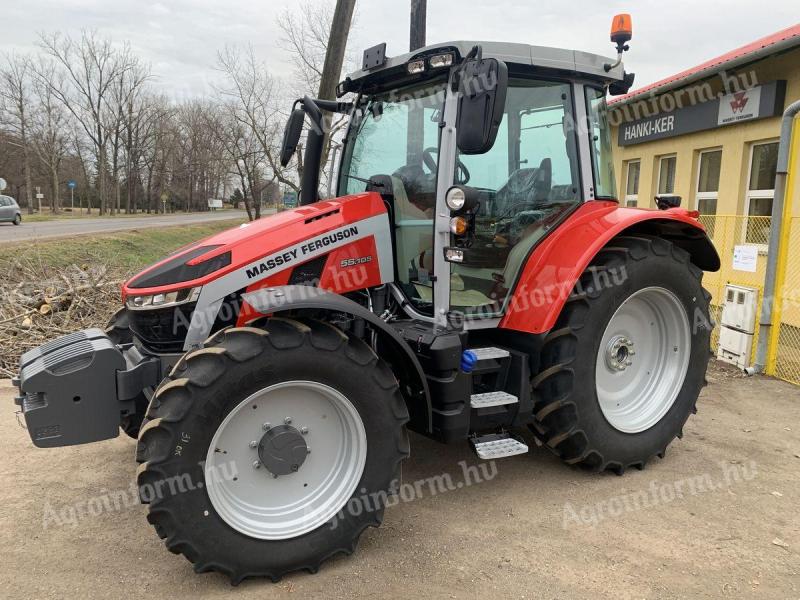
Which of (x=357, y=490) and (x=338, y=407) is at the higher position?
(x=338, y=407)

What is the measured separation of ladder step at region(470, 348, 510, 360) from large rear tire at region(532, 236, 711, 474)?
251mm

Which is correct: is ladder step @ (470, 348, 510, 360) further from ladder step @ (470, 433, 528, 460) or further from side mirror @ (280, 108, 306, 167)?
side mirror @ (280, 108, 306, 167)

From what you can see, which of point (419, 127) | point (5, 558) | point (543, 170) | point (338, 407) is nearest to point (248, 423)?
point (338, 407)

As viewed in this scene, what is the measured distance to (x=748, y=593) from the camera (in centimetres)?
275

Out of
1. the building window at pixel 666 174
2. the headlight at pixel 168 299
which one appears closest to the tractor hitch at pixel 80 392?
the headlight at pixel 168 299

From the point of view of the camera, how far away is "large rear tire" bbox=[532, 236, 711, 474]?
11.6 feet

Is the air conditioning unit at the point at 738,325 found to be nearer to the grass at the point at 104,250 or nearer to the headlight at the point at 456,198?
the headlight at the point at 456,198

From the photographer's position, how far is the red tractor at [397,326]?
2736mm

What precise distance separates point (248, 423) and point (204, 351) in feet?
1.44

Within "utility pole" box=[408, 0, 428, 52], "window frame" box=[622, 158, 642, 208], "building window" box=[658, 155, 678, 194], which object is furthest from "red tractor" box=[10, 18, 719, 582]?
"window frame" box=[622, 158, 642, 208]

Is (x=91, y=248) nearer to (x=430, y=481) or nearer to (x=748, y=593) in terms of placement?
(x=430, y=481)

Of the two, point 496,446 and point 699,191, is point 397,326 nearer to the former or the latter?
point 496,446

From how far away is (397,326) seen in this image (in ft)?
11.5

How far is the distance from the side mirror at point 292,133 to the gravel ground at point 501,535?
2.16 meters
